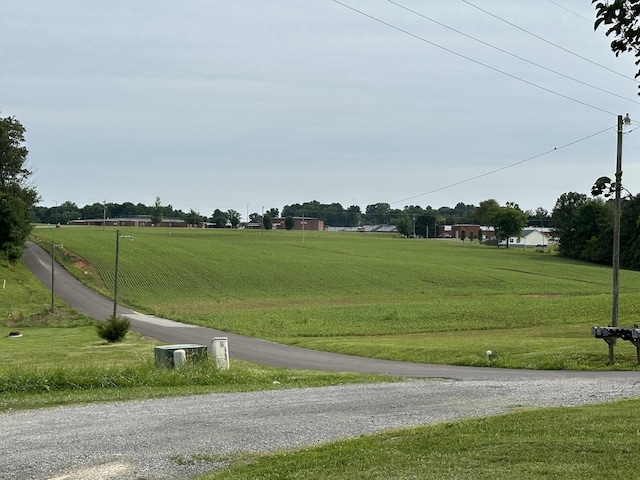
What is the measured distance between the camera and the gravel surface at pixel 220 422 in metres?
9.30

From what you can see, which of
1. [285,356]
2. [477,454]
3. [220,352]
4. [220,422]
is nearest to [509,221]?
[285,356]

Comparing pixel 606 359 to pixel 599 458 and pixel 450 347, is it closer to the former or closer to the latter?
pixel 450 347

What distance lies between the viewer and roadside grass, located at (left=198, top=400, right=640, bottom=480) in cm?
772

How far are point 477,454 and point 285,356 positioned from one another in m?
22.4

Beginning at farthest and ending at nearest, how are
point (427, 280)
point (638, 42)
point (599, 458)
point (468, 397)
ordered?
point (427, 280) → point (468, 397) → point (599, 458) → point (638, 42)

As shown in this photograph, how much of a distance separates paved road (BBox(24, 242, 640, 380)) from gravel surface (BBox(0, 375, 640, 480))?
408 cm

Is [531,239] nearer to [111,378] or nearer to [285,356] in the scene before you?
[285,356]

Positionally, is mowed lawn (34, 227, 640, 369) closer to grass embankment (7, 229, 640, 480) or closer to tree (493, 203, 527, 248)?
grass embankment (7, 229, 640, 480)

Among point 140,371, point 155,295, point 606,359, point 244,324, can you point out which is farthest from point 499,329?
point 155,295

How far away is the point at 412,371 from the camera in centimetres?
2327

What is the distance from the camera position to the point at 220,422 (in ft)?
39.4

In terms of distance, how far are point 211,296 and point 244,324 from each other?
71.8 feet

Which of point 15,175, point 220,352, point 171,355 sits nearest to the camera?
point 171,355

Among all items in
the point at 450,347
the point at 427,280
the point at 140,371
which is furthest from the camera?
the point at 427,280
